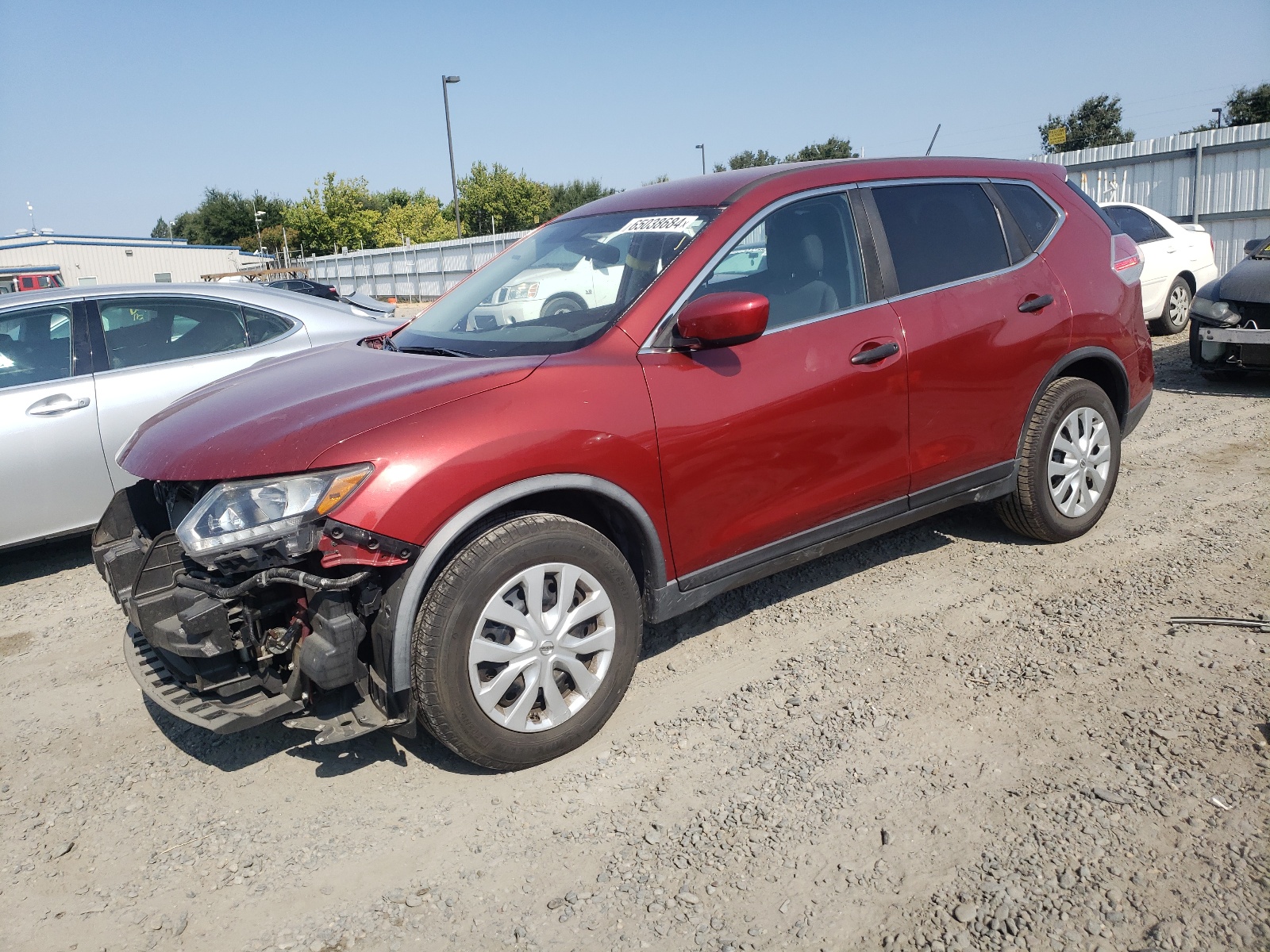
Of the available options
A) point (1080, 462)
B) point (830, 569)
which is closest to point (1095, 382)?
point (1080, 462)

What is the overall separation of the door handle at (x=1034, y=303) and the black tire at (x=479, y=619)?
2348 millimetres

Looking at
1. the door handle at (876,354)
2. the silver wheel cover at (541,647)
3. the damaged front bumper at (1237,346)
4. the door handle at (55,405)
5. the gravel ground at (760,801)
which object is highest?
the door handle at (876,354)

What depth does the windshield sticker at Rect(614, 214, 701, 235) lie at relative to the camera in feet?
11.7

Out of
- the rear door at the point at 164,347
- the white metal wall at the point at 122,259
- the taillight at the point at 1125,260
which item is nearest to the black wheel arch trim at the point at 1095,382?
the taillight at the point at 1125,260

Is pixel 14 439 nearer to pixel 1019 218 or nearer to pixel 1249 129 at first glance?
pixel 1019 218

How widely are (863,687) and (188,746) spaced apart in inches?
97.8

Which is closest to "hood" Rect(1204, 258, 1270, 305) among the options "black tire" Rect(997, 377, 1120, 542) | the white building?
"black tire" Rect(997, 377, 1120, 542)

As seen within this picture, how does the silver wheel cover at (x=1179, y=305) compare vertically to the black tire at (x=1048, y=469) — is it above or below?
above

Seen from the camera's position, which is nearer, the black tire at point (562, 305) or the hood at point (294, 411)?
the hood at point (294, 411)

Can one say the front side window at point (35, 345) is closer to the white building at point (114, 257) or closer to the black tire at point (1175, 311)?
the black tire at point (1175, 311)

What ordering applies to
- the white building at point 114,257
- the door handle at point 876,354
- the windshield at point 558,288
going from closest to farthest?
1. the windshield at point 558,288
2. the door handle at point 876,354
3. the white building at point 114,257

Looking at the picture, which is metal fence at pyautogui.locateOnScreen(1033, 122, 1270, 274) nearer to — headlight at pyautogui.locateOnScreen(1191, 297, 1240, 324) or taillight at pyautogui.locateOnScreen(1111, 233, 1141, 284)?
headlight at pyautogui.locateOnScreen(1191, 297, 1240, 324)

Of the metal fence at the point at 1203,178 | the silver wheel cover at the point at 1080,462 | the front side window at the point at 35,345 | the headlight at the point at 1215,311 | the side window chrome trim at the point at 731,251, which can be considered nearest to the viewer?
the side window chrome trim at the point at 731,251

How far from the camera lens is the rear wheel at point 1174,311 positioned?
10.9 metres
